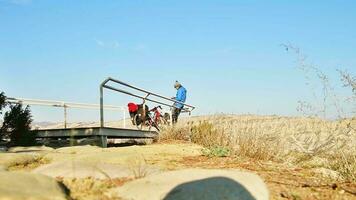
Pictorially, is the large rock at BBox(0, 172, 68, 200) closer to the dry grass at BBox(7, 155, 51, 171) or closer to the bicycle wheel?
the dry grass at BBox(7, 155, 51, 171)

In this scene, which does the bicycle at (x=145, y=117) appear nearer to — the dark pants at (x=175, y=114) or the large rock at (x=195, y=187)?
the dark pants at (x=175, y=114)

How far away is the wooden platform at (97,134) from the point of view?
11812mm

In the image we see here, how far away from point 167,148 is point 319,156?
123 inches

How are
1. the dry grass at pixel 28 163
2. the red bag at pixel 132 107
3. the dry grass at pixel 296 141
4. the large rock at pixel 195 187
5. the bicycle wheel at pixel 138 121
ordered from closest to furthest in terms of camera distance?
the large rock at pixel 195 187
the dry grass at pixel 296 141
the dry grass at pixel 28 163
the red bag at pixel 132 107
the bicycle wheel at pixel 138 121

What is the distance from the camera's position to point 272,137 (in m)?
9.14

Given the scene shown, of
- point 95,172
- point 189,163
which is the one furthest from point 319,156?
point 95,172

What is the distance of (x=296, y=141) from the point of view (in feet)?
26.8

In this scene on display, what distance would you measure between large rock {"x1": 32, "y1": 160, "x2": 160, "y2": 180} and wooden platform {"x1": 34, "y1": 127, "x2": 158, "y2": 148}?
15.1ft

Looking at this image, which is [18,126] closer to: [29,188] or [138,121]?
[138,121]

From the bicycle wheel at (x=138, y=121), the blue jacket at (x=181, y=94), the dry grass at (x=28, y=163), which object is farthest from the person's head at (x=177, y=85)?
the dry grass at (x=28, y=163)

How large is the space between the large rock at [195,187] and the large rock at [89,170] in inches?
22.0

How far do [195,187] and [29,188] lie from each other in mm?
1526

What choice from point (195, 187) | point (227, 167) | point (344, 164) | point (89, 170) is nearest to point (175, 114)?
point (227, 167)

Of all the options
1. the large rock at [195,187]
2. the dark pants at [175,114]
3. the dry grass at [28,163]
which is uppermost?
the dark pants at [175,114]
